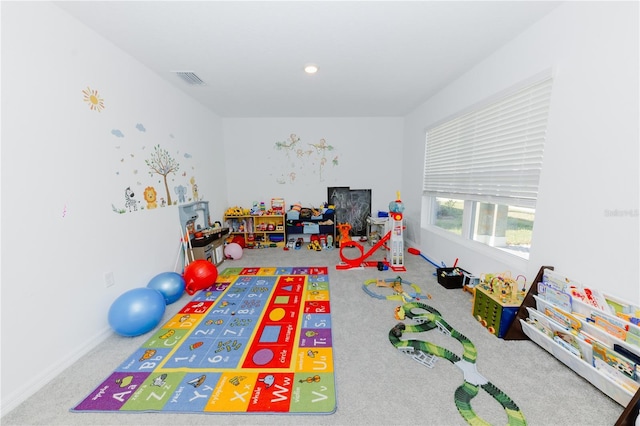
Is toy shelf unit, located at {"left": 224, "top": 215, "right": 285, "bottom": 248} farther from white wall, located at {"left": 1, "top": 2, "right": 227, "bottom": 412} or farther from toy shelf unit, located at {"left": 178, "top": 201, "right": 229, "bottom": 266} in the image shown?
white wall, located at {"left": 1, "top": 2, "right": 227, "bottom": 412}

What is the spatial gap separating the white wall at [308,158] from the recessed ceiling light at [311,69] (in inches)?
81.8

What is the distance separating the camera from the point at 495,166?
236 cm

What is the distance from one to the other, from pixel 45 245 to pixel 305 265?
2.66 meters

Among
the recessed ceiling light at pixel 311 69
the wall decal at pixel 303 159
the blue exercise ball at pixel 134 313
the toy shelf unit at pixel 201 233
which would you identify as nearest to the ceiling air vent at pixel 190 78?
the recessed ceiling light at pixel 311 69

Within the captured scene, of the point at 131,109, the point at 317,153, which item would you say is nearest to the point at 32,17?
the point at 131,109

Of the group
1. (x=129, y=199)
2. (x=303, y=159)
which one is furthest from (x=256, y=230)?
(x=129, y=199)

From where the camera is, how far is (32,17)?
1520 millimetres

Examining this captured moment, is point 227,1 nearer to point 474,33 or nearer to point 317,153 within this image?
point 474,33

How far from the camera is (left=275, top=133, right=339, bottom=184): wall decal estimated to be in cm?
470

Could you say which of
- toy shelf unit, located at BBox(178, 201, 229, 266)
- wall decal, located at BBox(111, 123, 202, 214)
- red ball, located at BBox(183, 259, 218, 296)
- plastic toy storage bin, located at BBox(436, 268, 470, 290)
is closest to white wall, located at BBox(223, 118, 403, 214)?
toy shelf unit, located at BBox(178, 201, 229, 266)

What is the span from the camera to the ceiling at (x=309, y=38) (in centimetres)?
164

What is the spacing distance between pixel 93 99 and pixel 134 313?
177cm

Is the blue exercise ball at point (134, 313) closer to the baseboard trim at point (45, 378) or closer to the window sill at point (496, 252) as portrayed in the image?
the baseboard trim at point (45, 378)

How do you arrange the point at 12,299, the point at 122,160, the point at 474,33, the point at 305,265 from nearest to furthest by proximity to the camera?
the point at 12,299, the point at 474,33, the point at 122,160, the point at 305,265
